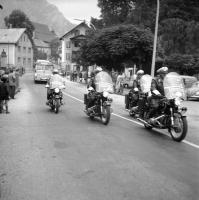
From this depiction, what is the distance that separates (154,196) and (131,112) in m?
8.58

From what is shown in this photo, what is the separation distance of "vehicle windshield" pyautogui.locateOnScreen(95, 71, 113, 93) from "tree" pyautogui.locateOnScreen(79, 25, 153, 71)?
2382 cm

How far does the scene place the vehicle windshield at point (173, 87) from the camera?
8.89 meters

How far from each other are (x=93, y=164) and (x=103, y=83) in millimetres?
5704

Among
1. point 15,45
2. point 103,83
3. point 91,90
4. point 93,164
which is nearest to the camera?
point 93,164

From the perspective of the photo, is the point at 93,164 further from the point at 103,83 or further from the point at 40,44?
the point at 40,44

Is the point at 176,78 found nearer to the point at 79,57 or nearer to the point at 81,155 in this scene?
the point at 81,155

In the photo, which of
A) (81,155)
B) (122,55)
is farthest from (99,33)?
(81,155)

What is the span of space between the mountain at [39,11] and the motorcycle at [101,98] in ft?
22.6

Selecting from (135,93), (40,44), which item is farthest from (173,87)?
(40,44)

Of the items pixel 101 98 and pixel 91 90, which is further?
pixel 91 90

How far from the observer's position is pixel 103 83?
11.4m

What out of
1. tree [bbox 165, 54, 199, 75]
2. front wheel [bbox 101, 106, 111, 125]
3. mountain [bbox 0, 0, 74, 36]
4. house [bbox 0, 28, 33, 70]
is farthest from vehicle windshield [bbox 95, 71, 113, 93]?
house [bbox 0, 28, 33, 70]

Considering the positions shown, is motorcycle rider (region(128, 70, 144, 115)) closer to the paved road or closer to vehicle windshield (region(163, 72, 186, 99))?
the paved road

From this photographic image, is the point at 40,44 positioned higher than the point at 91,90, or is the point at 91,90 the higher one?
the point at 40,44
